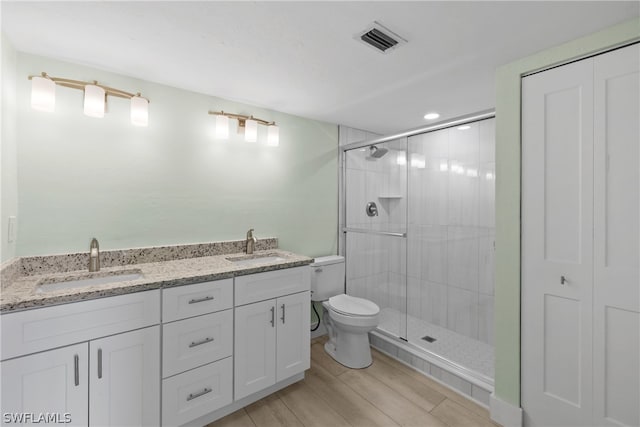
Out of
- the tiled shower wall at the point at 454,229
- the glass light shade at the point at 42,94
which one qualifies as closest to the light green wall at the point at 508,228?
the tiled shower wall at the point at 454,229

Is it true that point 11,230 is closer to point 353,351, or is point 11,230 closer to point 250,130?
point 250,130

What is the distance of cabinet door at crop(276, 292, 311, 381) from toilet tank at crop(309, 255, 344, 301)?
488 millimetres

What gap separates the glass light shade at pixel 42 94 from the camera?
1535mm

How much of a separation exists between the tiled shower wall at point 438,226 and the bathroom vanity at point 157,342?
1.14 metres

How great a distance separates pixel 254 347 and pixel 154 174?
1407mm

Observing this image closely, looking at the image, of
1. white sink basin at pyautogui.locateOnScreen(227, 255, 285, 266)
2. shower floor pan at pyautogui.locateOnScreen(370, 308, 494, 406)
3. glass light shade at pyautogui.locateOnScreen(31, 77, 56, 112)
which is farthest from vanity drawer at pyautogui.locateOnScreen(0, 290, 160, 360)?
shower floor pan at pyautogui.locateOnScreen(370, 308, 494, 406)

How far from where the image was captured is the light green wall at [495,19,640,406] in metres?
1.70

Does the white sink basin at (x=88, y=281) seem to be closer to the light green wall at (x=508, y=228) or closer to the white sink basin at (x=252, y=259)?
the white sink basin at (x=252, y=259)

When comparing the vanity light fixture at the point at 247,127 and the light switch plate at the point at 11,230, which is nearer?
the light switch plate at the point at 11,230

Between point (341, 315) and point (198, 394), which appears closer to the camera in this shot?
point (198, 394)

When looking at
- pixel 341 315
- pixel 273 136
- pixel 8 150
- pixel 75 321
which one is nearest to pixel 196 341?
pixel 75 321

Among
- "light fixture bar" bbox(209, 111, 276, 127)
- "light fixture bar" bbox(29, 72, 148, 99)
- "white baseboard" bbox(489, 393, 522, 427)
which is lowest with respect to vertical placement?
"white baseboard" bbox(489, 393, 522, 427)

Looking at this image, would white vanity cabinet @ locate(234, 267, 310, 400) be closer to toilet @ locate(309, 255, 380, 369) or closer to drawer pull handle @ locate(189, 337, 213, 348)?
drawer pull handle @ locate(189, 337, 213, 348)

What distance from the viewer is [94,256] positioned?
1.73 meters
